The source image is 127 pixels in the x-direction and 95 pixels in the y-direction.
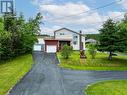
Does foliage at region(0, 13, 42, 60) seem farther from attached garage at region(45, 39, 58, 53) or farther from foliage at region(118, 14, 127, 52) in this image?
foliage at region(118, 14, 127, 52)

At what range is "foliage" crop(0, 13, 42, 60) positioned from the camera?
5662 centimetres

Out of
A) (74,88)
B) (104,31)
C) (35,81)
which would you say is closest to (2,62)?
(104,31)

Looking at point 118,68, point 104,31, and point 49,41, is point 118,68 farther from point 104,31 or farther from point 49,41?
point 49,41

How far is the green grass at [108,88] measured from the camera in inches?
1093

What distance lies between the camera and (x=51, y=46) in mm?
75875

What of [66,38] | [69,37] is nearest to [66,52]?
[66,38]

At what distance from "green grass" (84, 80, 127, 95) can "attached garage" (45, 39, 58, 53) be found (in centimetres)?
4080

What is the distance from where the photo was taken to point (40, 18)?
79.6 m

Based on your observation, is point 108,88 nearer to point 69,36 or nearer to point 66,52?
point 66,52

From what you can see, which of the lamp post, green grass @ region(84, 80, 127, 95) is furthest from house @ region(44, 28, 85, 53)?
green grass @ region(84, 80, 127, 95)

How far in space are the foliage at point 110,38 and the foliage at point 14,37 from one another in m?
16.1

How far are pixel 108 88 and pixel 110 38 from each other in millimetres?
24388

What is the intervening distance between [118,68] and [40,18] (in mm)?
35563

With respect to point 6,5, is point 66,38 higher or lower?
lower
